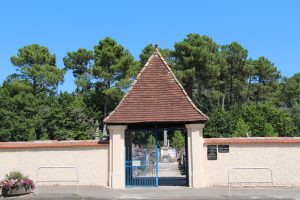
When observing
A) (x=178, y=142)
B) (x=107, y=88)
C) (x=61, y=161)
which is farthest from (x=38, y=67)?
(x=61, y=161)

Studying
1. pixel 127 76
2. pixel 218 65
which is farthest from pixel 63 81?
pixel 218 65

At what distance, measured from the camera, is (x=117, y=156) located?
1780cm

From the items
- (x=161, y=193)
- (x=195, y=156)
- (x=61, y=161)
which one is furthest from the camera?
(x=61, y=161)

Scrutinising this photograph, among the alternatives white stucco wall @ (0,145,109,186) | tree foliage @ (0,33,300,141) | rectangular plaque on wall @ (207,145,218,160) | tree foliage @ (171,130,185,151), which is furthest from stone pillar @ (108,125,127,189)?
tree foliage @ (171,130,185,151)

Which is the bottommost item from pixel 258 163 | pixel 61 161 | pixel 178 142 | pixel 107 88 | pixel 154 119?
pixel 258 163

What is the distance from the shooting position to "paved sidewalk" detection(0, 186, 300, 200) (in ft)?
48.7

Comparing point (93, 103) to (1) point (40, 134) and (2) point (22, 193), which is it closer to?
(1) point (40, 134)

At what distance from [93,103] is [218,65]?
17746 millimetres

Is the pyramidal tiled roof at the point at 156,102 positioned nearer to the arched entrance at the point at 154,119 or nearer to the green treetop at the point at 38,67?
the arched entrance at the point at 154,119

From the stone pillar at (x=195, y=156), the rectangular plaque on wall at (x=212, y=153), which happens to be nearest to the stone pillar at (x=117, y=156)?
the stone pillar at (x=195, y=156)

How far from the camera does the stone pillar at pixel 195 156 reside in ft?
57.5

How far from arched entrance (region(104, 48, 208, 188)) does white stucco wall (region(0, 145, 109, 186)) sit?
678 mm

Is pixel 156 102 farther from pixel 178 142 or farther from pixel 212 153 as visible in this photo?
pixel 178 142

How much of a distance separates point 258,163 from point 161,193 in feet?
16.0
